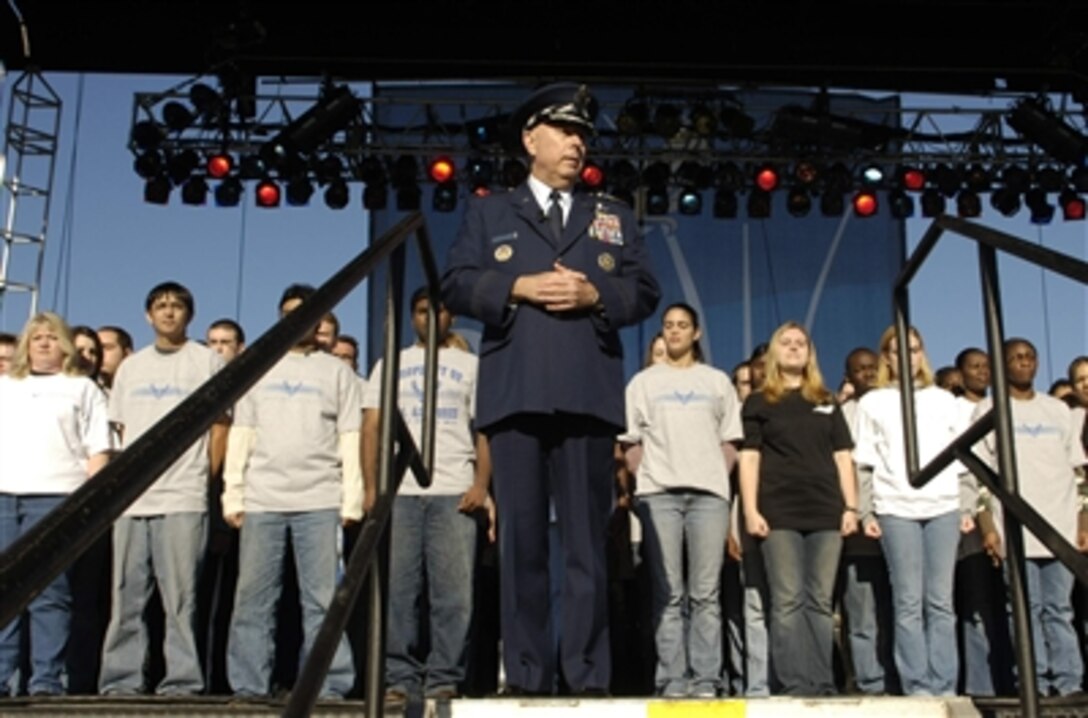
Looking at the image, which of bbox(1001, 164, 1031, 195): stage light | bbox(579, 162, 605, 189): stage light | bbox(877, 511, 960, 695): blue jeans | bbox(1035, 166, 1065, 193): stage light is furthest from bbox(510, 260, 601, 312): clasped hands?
bbox(1035, 166, 1065, 193): stage light

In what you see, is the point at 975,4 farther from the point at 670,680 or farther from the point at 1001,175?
the point at 670,680

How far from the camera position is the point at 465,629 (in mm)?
5051

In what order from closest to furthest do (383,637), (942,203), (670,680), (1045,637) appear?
(383,637)
(670,680)
(1045,637)
(942,203)

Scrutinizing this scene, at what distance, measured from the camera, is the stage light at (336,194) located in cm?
1068

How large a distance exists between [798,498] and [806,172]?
5653mm

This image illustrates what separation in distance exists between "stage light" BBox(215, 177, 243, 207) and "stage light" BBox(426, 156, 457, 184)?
1.44 m

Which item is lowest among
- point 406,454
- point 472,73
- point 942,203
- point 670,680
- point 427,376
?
point 670,680

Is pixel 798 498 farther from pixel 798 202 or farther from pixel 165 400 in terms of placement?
pixel 798 202

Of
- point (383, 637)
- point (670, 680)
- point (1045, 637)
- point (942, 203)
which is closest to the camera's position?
point (383, 637)

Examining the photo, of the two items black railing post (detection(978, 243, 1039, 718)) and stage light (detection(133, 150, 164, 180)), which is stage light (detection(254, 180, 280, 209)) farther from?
black railing post (detection(978, 243, 1039, 718))

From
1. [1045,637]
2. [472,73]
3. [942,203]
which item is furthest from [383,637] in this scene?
[942,203]

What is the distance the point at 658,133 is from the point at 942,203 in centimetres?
231

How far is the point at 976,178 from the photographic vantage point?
35.0 ft

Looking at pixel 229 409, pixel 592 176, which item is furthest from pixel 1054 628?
pixel 592 176
